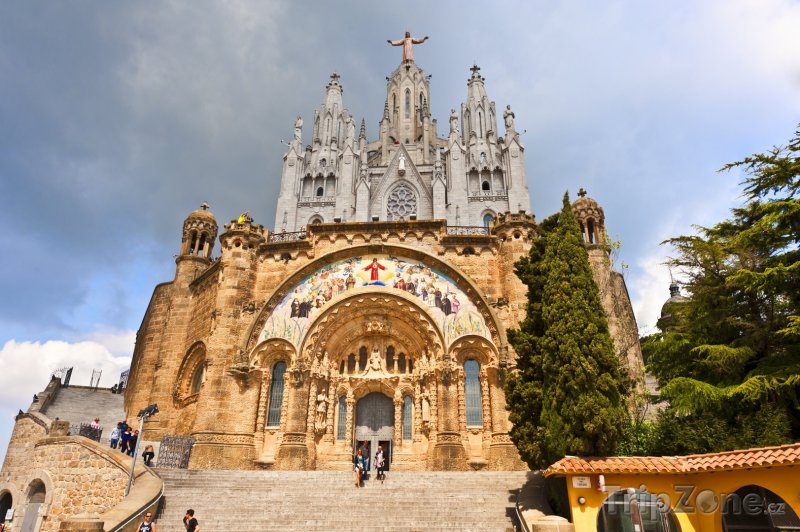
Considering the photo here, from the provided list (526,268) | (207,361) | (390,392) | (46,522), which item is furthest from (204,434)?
(526,268)

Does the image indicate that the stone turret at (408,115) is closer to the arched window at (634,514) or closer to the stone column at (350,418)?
the stone column at (350,418)

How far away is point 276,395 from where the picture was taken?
1867 centimetres

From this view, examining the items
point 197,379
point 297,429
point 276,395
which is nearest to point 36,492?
point 197,379

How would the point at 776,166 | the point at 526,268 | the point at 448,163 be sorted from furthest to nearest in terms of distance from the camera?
the point at 448,163
the point at 526,268
the point at 776,166

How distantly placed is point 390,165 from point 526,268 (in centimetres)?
3537

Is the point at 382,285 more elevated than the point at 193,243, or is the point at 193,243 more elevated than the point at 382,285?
the point at 193,243

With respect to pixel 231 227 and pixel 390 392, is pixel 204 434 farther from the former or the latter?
pixel 231 227

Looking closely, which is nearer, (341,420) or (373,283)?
(341,420)

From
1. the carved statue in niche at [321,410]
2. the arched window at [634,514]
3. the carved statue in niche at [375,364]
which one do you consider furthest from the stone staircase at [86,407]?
the arched window at [634,514]

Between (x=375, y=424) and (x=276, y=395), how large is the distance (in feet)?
13.2

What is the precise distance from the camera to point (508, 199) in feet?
150

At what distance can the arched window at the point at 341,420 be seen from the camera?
18766 mm

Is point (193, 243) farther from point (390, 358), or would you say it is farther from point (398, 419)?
point (398, 419)

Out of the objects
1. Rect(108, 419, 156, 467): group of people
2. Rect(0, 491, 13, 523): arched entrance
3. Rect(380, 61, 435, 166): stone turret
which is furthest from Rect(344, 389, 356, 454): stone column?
Rect(380, 61, 435, 166): stone turret
